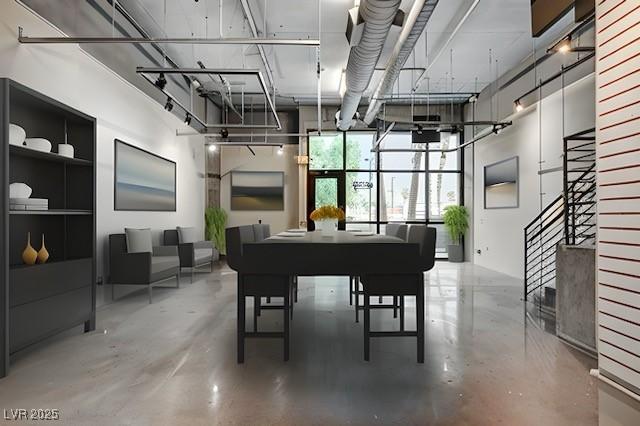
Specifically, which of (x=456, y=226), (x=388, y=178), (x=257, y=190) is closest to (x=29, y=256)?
(x=257, y=190)

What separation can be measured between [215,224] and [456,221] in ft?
21.6

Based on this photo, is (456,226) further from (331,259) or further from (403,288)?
(331,259)

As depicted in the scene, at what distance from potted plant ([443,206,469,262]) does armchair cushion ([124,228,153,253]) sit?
7767 mm

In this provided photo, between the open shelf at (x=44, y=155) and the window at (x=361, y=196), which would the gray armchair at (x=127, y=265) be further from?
the window at (x=361, y=196)

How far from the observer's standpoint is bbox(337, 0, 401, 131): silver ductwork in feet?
12.9

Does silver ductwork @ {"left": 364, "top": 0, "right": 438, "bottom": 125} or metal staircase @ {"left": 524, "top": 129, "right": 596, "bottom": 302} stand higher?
silver ductwork @ {"left": 364, "top": 0, "right": 438, "bottom": 125}

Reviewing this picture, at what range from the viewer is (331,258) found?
3.10 metres

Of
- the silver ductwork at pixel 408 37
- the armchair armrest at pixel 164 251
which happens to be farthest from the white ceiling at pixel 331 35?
the armchair armrest at pixel 164 251

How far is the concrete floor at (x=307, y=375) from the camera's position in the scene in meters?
2.35

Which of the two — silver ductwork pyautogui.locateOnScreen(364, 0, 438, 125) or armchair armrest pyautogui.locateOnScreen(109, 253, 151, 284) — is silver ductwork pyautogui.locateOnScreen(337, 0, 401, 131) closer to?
A: silver ductwork pyautogui.locateOnScreen(364, 0, 438, 125)

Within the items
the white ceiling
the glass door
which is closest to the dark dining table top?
the white ceiling

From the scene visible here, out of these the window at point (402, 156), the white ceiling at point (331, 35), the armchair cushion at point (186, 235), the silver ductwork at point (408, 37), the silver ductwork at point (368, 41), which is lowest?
the armchair cushion at point (186, 235)

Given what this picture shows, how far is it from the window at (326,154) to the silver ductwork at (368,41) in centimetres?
371

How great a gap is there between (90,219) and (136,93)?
3.11 m
